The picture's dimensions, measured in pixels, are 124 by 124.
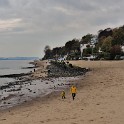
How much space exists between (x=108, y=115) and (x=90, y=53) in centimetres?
12855

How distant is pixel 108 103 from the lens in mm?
19141

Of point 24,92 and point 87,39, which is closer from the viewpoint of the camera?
point 24,92

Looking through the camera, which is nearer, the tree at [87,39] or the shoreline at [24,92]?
the shoreline at [24,92]

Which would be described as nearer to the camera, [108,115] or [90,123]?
[90,123]

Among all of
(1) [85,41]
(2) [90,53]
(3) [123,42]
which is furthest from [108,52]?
(1) [85,41]

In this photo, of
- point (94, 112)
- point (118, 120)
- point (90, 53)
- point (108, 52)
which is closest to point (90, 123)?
point (118, 120)

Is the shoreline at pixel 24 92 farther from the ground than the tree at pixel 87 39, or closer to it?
closer to it

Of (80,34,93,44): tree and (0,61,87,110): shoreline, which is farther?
(80,34,93,44): tree

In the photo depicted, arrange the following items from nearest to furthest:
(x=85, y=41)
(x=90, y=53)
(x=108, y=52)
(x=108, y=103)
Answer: (x=108, y=103), (x=108, y=52), (x=90, y=53), (x=85, y=41)

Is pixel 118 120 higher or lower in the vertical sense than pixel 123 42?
lower

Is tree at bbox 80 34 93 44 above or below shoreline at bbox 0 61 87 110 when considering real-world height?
above

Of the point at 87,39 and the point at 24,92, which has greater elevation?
the point at 87,39

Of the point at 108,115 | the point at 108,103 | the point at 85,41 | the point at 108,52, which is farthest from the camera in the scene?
the point at 85,41

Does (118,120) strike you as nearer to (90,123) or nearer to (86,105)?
(90,123)
